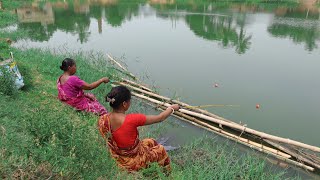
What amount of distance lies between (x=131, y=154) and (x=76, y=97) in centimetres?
213

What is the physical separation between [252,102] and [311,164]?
2799mm

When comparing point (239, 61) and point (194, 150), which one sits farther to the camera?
point (239, 61)

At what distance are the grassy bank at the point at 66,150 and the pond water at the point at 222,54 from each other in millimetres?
2003

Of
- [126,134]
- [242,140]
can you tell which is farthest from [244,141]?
[126,134]

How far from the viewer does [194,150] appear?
15.9ft

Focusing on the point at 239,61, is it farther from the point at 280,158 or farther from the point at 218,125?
the point at 280,158

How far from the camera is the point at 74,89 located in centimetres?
521

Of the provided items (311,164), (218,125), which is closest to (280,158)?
(311,164)

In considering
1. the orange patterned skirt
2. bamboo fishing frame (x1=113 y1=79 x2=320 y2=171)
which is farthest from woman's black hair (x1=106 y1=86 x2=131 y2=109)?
bamboo fishing frame (x1=113 y1=79 x2=320 y2=171)

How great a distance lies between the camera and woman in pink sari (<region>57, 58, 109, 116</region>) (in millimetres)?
5047

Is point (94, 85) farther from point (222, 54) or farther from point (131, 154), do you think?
point (222, 54)

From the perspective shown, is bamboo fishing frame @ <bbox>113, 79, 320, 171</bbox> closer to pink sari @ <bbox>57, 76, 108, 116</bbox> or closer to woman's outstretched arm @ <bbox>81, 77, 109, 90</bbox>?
pink sari @ <bbox>57, 76, 108, 116</bbox>

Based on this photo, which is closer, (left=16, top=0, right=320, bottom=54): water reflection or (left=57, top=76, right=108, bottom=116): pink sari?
(left=57, top=76, right=108, bottom=116): pink sari

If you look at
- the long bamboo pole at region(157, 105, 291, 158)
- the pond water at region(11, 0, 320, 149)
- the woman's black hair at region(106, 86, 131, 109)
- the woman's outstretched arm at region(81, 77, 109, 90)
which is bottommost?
the long bamboo pole at region(157, 105, 291, 158)
